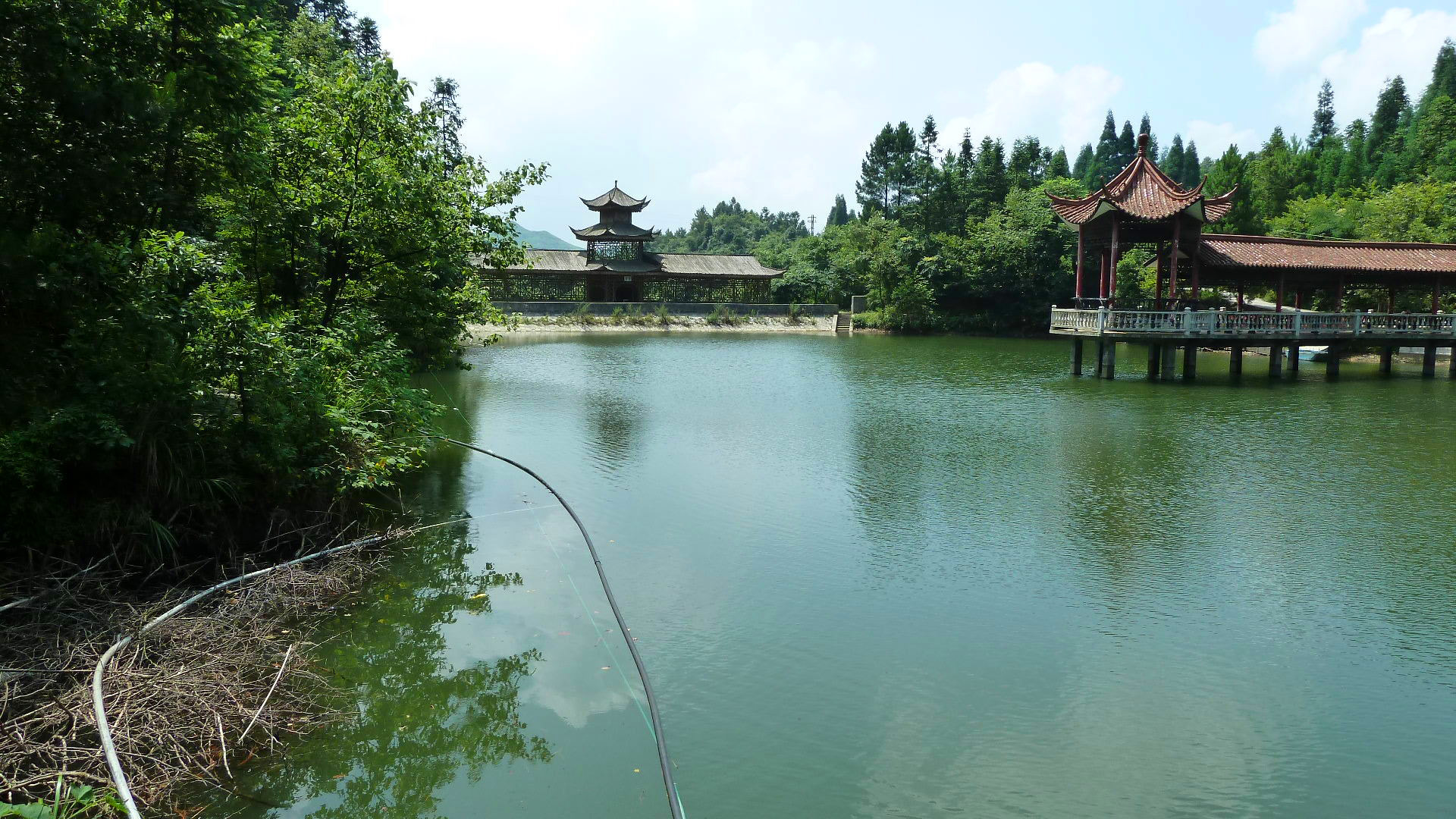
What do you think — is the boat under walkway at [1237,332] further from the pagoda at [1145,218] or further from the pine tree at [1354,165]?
the pine tree at [1354,165]

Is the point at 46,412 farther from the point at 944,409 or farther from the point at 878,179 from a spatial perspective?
the point at 878,179

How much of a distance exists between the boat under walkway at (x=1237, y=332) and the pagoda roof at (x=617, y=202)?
97.5ft

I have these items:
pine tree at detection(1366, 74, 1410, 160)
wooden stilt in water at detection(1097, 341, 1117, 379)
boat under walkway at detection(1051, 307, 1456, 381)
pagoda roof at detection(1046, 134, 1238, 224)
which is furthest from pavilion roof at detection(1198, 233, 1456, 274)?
pine tree at detection(1366, 74, 1410, 160)

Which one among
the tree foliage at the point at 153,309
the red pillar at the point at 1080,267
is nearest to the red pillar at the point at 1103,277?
the red pillar at the point at 1080,267

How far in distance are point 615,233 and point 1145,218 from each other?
102ft

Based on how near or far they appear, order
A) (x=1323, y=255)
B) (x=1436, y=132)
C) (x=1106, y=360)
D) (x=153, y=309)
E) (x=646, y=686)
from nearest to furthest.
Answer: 1. (x=646, y=686)
2. (x=153, y=309)
3. (x=1106, y=360)
4. (x=1323, y=255)
5. (x=1436, y=132)

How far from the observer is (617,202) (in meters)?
47.8

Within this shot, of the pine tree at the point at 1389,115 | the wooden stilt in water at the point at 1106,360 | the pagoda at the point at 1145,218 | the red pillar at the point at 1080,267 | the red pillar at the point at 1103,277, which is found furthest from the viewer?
the pine tree at the point at 1389,115

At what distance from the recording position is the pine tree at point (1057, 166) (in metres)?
61.6

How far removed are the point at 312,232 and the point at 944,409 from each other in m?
11.3

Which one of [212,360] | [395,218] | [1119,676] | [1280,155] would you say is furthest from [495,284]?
[1280,155]

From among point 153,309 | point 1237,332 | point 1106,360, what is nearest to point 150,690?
point 153,309

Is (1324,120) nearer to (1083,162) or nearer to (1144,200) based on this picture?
(1083,162)

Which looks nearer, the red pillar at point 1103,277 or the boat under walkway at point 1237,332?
the boat under walkway at point 1237,332
